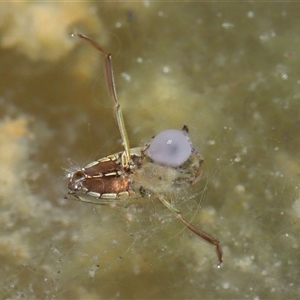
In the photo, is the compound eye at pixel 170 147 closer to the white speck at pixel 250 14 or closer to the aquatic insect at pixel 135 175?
the aquatic insect at pixel 135 175

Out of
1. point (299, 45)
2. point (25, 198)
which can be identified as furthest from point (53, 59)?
point (299, 45)

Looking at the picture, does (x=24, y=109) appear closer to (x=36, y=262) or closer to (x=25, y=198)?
(x=25, y=198)

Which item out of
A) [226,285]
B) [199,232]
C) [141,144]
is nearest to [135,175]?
[141,144]

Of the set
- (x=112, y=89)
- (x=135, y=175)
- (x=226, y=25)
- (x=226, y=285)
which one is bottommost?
(x=226, y=285)

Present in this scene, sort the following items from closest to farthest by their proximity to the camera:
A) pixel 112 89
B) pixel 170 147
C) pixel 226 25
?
pixel 170 147 < pixel 112 89 < pixel 226 25

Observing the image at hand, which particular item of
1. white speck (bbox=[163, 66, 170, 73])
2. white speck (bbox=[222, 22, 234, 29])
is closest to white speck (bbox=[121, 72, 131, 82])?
white speck (bbox=[163, 66, 170, 73])

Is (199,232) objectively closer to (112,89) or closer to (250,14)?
(112,89)
